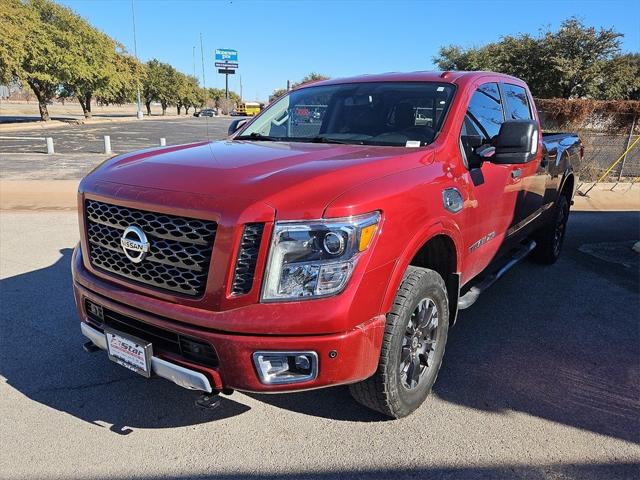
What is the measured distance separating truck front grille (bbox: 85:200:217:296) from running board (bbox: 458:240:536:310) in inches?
74.8

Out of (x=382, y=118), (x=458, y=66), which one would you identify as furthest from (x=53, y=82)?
(x=382, y=118)

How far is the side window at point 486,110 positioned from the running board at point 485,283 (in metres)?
1.10

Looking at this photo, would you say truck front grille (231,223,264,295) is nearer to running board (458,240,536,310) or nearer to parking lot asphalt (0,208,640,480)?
parking lot asphalt (0,208,640,480)

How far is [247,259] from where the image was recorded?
2.15m

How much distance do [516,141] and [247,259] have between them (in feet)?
6.41

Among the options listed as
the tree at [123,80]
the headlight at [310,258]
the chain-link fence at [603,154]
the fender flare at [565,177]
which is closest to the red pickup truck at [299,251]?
the headlight at [310,258]

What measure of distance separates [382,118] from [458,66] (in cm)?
4505

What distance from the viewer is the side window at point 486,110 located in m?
3.54

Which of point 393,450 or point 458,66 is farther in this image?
point 458,66

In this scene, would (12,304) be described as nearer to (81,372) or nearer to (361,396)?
(81,372)

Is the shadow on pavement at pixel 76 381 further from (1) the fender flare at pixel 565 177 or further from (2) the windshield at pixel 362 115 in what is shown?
(1) the fender flare at pixel 565 177

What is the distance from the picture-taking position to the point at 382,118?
11.5ft

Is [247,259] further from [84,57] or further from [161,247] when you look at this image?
[84,57]

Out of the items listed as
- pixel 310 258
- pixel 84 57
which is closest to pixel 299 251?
pixel 310 258
